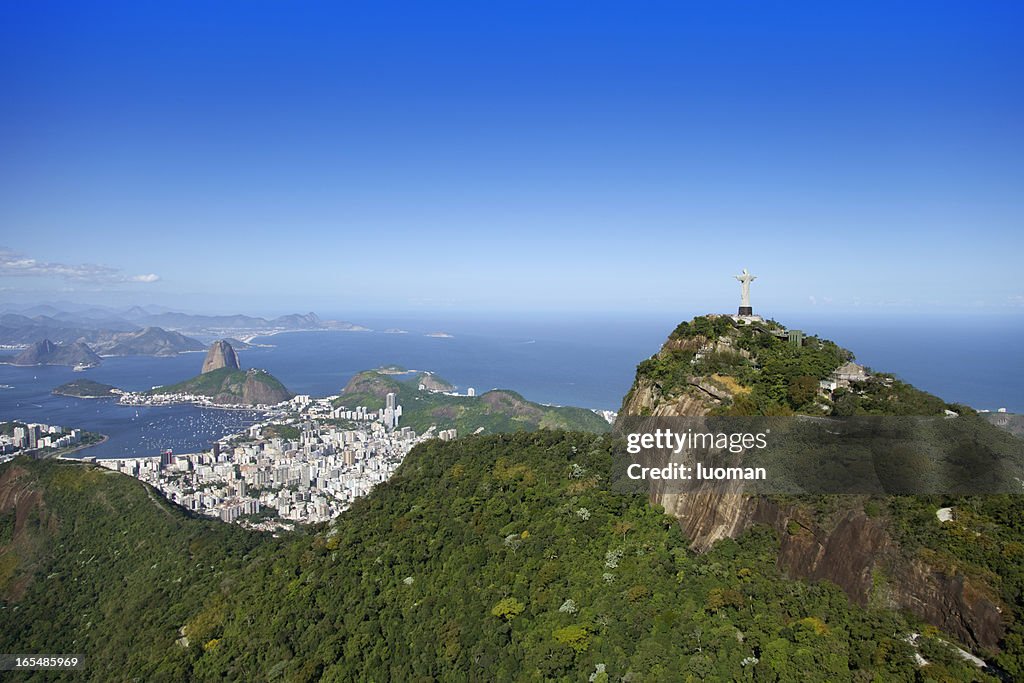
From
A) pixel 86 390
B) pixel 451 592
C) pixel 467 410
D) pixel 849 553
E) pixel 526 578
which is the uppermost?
pixel 849 553

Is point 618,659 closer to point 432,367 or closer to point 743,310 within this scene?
point 743,310

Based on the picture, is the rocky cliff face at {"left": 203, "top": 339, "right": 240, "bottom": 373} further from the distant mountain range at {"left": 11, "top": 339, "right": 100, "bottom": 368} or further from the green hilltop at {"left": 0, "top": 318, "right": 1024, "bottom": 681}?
the green hilltop at {"left": 0, "top": 318, "right": 1024, "bottom": 681}

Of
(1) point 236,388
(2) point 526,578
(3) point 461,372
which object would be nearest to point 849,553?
(2) point 526,578

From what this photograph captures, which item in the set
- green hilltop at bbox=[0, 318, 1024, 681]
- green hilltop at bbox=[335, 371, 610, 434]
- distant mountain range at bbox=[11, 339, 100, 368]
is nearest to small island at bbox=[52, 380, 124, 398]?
distant mountain range at bbox=[11, 339, 100, 368]

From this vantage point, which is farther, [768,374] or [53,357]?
[53,357]

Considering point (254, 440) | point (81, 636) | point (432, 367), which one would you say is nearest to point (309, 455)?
point (254, 440)

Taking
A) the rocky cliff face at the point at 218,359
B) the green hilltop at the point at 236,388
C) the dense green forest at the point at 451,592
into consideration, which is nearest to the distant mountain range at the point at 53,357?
the rocky cliff face at the point at 218,359

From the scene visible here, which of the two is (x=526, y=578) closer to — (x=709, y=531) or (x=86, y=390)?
(x=709, y=531)

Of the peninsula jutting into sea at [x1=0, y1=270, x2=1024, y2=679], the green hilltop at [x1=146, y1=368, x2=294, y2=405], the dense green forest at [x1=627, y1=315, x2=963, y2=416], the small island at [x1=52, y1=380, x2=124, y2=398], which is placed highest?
the dense green forest at [x1=627, y1=315, x2=963, y2=416]
